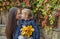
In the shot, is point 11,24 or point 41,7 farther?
point 41,7

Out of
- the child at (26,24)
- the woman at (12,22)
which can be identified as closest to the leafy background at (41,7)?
the child at (26,24)

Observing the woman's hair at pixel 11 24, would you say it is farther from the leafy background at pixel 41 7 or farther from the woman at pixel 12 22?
the leafy background at pixel 41 7

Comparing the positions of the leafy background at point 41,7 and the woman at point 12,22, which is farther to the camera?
the leafy background at point 41,7

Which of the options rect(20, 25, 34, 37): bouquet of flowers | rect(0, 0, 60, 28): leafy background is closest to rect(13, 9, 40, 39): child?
rect(20, 25, 34, 37): bouquet of flowers

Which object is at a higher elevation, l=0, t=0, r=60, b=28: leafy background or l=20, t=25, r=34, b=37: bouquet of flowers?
l=0, t=0, r=60, b=28: leafy background

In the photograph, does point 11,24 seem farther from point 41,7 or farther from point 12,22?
point 41,7

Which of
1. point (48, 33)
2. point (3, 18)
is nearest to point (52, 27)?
point (48, 33)

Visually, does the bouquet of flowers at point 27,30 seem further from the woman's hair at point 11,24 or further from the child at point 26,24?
the woman's hair at point 11,24

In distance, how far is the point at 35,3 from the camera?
26.0ft

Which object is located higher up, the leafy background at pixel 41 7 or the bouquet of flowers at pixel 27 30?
the leafy background at pixel 41 7

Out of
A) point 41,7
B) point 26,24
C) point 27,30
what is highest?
point 41,7

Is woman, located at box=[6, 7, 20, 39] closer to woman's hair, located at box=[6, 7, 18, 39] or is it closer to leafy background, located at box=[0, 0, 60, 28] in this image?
woman's hair, located at box=[6, 7, 18, 39]

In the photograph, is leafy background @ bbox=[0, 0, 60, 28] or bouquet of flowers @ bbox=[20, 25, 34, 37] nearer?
bouquet of flowers @ bbox=[20, 25, 34, 37]

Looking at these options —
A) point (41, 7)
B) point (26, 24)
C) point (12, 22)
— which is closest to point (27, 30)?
point (26, 24)
